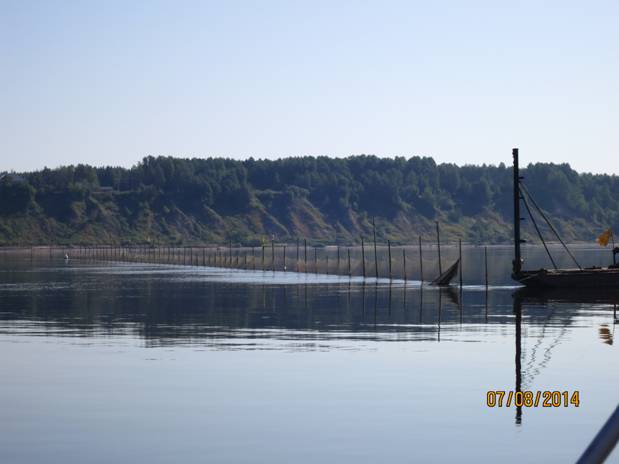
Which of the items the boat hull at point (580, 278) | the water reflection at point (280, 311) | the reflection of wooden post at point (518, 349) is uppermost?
the boat hull at point (580, 278)

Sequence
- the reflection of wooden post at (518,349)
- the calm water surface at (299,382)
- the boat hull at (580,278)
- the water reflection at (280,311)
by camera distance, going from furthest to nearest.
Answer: the boat hull at (580,278), the water reflection at (280,311), the reflection of wooden post at (518,349), the calm water surface at (299,382)

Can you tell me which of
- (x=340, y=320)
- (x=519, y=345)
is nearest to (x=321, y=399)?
(x=519, y=345)

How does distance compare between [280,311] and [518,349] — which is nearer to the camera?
[518,349]

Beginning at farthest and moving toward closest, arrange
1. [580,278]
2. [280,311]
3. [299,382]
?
[580,278]
[280,311]
[299,382]

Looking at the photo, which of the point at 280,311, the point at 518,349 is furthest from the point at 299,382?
the point at 280,311

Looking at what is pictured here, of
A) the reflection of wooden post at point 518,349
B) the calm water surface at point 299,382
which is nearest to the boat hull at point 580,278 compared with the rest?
the reflection of wooden post at point 518,349

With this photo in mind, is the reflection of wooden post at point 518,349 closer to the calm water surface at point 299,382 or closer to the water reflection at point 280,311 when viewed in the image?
the calm water surface at point 299,382

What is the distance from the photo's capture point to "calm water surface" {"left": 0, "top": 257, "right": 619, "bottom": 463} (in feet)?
86.8

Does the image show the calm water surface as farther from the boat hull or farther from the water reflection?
the boat hull

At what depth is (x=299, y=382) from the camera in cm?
3731

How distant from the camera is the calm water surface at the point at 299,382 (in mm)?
26469

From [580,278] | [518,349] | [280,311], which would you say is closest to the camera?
[518,349]

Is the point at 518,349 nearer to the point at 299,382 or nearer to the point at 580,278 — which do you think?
the point at 299,382

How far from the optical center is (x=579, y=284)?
89.7 meters
